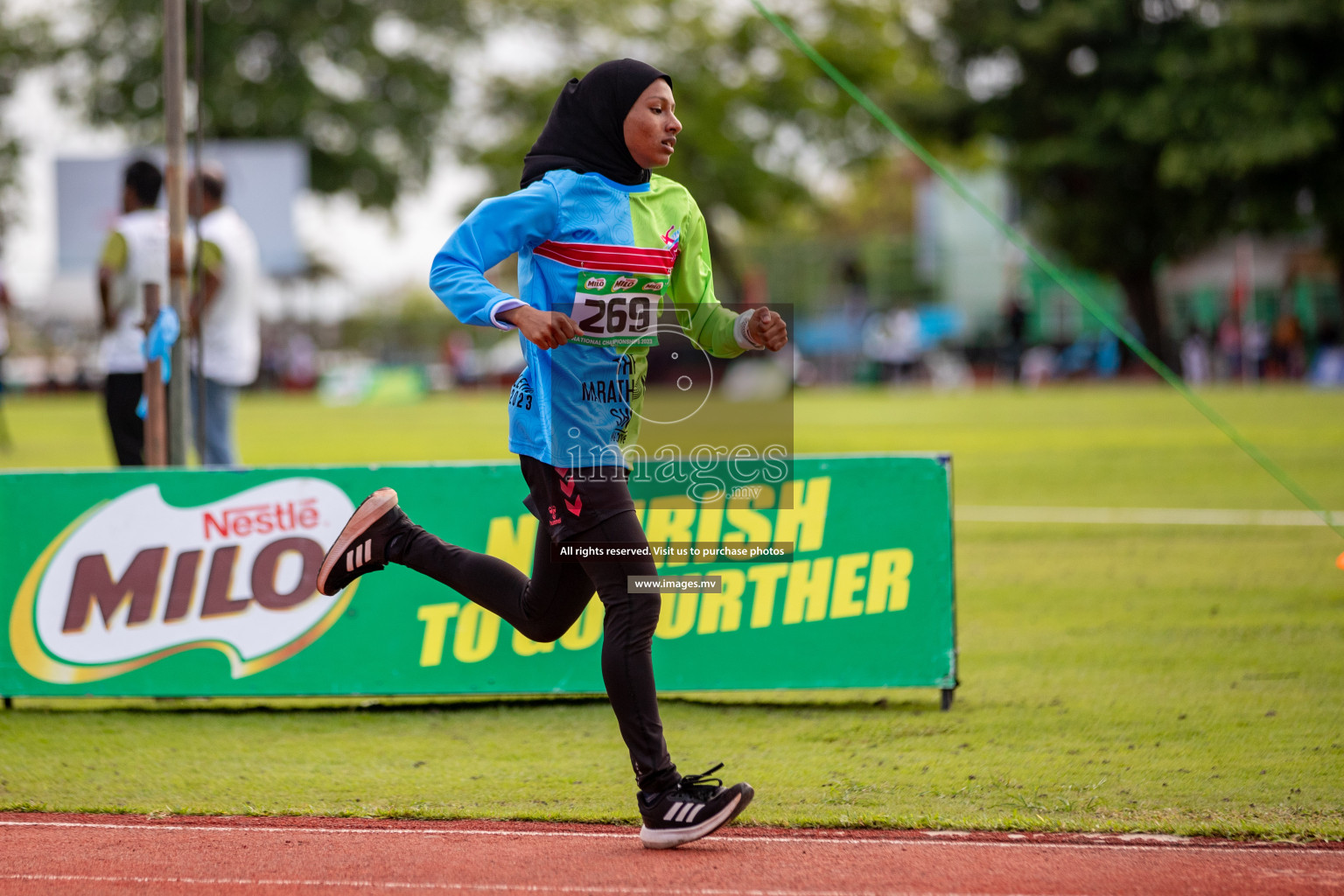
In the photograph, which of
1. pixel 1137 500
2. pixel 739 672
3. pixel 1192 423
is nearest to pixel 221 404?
pixel 739 672

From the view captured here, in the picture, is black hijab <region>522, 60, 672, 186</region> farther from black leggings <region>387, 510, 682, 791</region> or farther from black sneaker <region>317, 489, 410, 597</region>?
black sneaker <region>317, 489, 410, 597</region>

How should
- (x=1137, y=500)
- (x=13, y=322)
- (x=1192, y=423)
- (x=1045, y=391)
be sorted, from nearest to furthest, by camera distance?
1. (x=1137, y=500)
2. (x=1192, y=423)
3. (x=1045, y=391)
4. (x=13, y=322)

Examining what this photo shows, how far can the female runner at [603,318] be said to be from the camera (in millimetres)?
3867

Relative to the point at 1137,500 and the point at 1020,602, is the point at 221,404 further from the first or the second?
the point at 1137,500

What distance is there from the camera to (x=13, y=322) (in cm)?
4381

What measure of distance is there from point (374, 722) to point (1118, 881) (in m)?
2.99

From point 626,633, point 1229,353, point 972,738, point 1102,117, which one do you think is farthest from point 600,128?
point 1229,353

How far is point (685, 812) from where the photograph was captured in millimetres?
3934

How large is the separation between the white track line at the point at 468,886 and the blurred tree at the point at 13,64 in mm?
48003

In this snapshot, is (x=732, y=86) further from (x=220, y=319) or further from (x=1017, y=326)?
(x=220, y=319)

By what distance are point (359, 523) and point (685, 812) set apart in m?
1.42

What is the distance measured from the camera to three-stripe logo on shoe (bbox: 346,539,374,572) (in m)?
4.52

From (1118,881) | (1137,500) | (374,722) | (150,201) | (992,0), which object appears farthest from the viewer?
(992,0)

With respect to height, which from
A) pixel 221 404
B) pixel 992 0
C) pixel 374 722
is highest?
pixel 992 0
